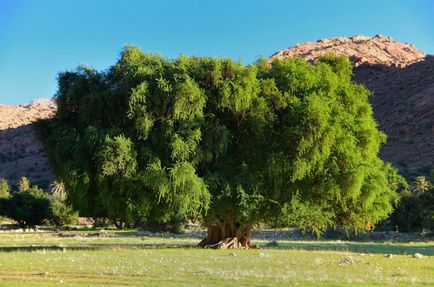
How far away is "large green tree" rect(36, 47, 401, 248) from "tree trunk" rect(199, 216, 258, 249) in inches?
3.4

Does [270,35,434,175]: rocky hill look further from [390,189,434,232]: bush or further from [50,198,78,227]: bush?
[50,198,78,227]: bush

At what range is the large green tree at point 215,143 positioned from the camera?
2923 centimetres

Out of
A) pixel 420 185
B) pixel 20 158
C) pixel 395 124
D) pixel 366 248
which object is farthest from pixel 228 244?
pixel 20 158

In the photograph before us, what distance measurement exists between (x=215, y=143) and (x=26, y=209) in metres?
63.5

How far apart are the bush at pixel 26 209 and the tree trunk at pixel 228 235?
191ft

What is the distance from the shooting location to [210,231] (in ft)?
112

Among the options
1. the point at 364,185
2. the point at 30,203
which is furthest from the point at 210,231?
the point at 30,203

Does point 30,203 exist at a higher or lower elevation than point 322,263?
higher

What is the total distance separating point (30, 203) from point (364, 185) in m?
66.7

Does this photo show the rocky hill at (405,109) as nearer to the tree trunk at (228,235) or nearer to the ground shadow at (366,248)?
the ground shadow at (366,248)

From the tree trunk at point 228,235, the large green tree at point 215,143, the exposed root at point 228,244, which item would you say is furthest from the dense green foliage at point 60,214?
the exposed root at point 228,244

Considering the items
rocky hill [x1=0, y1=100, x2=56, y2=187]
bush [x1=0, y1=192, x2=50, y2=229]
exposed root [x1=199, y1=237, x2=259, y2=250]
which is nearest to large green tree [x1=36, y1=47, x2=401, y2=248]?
exposed root [x1=199, y1=237, x2=259, y2=250]

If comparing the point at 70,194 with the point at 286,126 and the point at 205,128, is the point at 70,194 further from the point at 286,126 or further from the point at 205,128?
the point at 286,126

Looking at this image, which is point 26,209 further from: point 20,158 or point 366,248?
point 20,158
